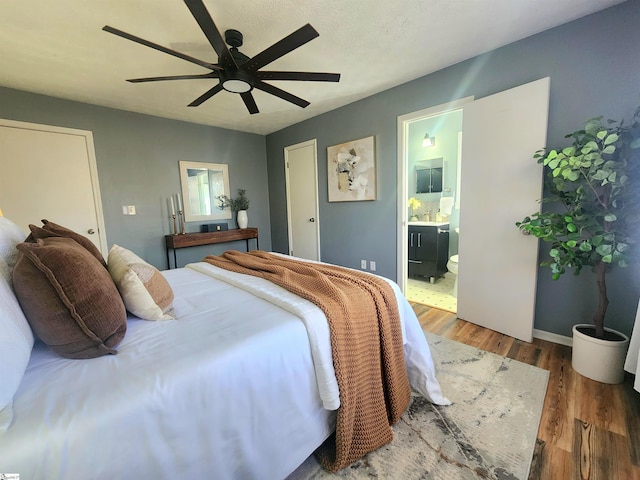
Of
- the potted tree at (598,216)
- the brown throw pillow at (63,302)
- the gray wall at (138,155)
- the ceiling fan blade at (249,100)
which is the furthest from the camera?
the gray wall at (138,155)

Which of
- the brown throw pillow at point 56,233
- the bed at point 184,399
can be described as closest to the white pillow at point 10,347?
the bed at point 184,399

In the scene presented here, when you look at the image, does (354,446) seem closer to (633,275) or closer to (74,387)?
(74,387)

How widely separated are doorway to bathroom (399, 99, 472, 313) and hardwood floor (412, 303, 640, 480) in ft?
5.35

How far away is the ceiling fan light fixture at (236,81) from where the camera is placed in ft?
5.99

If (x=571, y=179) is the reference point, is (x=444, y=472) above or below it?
below

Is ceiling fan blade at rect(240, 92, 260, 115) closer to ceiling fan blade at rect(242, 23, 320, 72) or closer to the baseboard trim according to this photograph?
ceiling fan blade at rect(242, 23, 320, 72)

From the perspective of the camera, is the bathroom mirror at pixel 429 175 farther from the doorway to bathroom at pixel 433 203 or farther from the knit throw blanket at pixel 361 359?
the knit throw blanket at pixel 361 359

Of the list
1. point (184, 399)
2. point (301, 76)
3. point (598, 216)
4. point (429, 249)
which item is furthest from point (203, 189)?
point (598, 216)

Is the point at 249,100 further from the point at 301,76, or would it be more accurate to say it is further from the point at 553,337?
the point at 553,337

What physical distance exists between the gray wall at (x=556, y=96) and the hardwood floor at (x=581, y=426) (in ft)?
1.40

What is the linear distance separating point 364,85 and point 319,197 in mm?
1580

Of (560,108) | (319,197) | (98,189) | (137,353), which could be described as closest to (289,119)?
(319,197)

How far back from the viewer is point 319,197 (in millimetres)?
3977

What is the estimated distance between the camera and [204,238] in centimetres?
380
